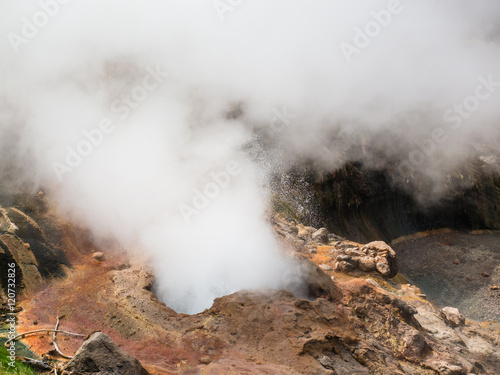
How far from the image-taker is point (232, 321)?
20.4ft

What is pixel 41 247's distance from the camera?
837cm

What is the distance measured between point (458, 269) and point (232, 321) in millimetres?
12691

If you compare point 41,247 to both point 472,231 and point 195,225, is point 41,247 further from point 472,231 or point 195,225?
point 472,231

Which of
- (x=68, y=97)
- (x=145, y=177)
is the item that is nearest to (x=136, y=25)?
(x=68, y=97)

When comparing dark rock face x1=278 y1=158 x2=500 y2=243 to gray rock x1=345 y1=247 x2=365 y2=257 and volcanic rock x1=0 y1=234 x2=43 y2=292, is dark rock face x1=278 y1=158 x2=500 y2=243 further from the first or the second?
volcanic rock x1=0 y1=234 x2=43 y2=292

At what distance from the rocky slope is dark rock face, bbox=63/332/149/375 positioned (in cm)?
Result: 70

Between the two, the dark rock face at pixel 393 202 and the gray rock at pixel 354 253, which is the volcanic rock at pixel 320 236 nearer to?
the gray rock at pixel 354 253

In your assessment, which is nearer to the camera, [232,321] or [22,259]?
[232,321]

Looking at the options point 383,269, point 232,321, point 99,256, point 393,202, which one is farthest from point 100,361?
point 393,202

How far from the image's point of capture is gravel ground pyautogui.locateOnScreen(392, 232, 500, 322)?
41.5 feet

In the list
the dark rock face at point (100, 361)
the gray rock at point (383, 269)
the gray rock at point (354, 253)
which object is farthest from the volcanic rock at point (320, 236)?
the dark rock face at point (100, 361)

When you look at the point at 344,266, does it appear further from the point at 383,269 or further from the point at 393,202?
the point at 393,202

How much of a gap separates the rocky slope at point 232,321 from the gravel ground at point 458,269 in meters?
3.61

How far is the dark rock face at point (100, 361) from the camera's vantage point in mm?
4141
